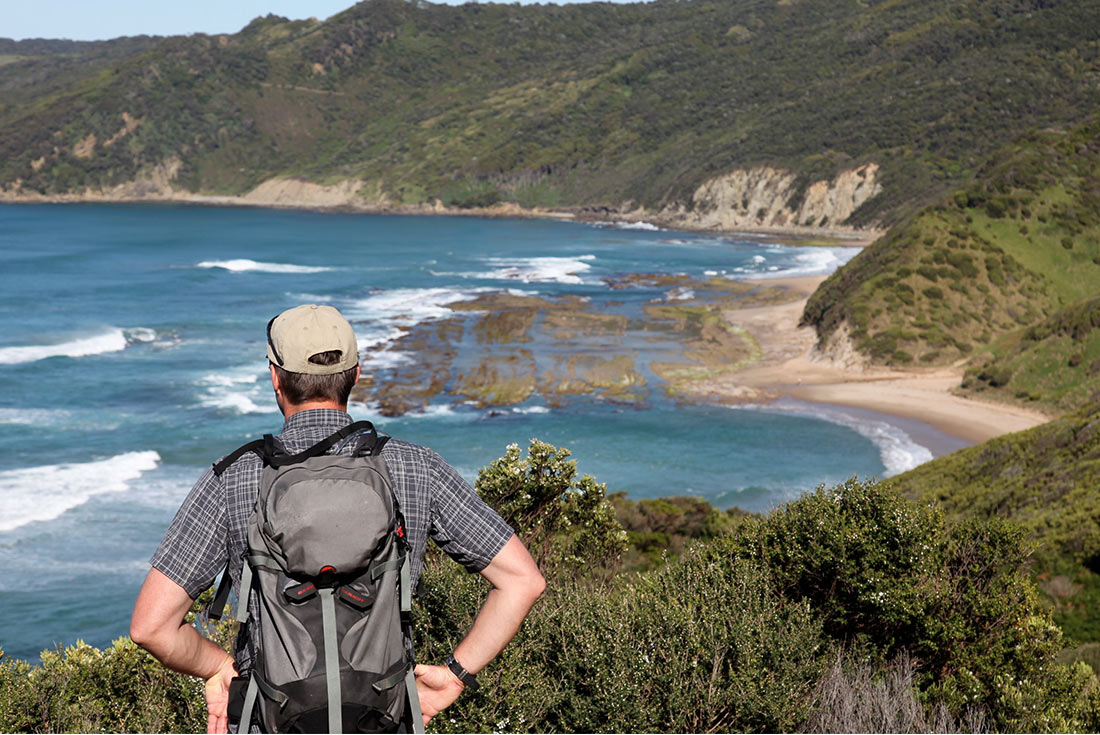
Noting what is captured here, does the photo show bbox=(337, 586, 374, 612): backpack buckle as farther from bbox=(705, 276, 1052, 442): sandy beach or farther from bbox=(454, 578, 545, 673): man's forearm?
bbox=(705, 276, 1052, 442): sandy beach

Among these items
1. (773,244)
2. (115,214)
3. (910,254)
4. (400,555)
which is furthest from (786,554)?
(115,214)

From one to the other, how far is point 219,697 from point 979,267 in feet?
187

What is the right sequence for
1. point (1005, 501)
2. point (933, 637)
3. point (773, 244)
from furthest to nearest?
1. point (773, 244)
2. point (1005, 501)
3. point (933, 637)

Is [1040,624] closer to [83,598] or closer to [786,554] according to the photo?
[786,554]

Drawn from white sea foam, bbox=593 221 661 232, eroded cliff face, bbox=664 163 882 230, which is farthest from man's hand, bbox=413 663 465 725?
white sea foam, bbox=593 221 661 232

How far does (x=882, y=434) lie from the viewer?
37094 millimetres

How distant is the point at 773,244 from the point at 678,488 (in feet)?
295

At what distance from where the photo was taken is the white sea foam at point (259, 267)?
87450 millimetres

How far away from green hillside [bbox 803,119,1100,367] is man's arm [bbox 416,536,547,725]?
47921mm

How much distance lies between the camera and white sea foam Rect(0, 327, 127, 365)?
48.5 meters

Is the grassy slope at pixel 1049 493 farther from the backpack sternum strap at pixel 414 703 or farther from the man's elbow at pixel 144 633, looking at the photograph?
the man's elbow at pixel 144 633

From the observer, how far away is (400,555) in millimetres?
2715

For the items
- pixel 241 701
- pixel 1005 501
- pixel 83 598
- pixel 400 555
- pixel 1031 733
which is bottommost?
pixel 83 598

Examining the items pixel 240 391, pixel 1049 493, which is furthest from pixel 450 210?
pixel 1049 493
